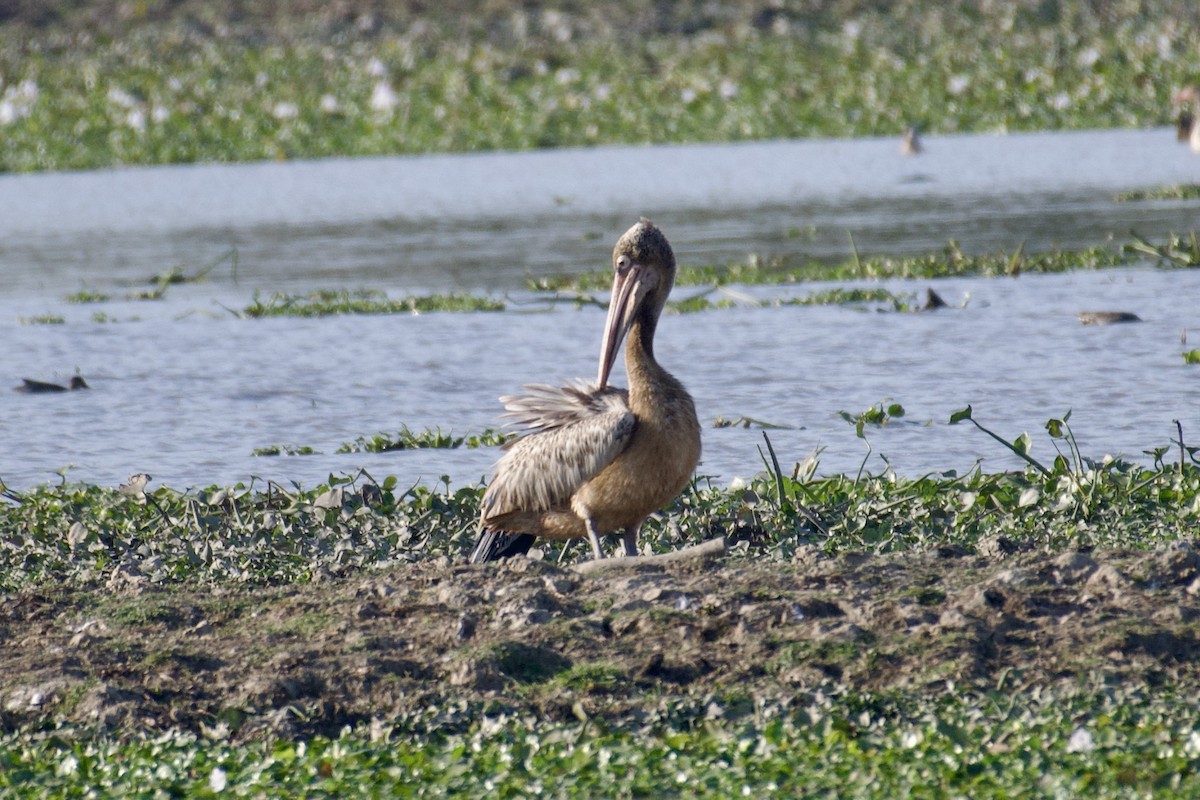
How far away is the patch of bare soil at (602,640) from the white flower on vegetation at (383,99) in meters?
21.8

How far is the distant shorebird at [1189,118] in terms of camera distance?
20844 millimetres

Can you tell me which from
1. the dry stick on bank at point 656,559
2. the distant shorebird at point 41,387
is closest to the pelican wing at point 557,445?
the dry stick on bank at point 656,559

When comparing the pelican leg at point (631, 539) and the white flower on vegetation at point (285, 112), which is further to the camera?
the white flower on vegetation at point (285, 112)

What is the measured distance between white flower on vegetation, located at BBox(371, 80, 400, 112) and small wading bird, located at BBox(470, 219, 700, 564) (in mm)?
20773

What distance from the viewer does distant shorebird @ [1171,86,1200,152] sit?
20.8 m

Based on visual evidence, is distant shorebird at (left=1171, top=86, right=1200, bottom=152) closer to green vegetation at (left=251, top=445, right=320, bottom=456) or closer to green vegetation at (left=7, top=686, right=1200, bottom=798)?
green vegetation at (left=251, top=445, right=320, bottom=456)

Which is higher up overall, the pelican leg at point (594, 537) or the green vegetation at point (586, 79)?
the green vegetation at point (586, 79)

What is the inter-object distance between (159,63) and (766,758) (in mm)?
27273

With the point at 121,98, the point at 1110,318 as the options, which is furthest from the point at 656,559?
the point at 121,98

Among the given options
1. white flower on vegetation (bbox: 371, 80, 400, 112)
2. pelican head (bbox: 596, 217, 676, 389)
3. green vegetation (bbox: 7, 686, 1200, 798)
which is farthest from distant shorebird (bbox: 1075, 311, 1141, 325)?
white flower on vegetation (bbox: 371, 80, 400, 112)

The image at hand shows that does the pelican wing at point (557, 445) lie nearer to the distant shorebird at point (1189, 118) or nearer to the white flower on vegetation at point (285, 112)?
the distant shorebird at point (1189, 118)

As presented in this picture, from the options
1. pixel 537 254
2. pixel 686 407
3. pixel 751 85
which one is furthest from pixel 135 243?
pixel 686 407

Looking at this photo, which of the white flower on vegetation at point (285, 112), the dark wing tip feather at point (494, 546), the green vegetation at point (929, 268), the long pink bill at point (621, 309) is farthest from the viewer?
the white flower on vegetation at point (285, 112)

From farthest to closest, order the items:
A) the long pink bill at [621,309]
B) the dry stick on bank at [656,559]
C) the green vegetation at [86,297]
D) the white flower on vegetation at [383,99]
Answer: the white flower on vegetation at [383,99], the green vegetation at [86,297], the long pink bill at [621,309], the dry stick on bank at [656,559]
